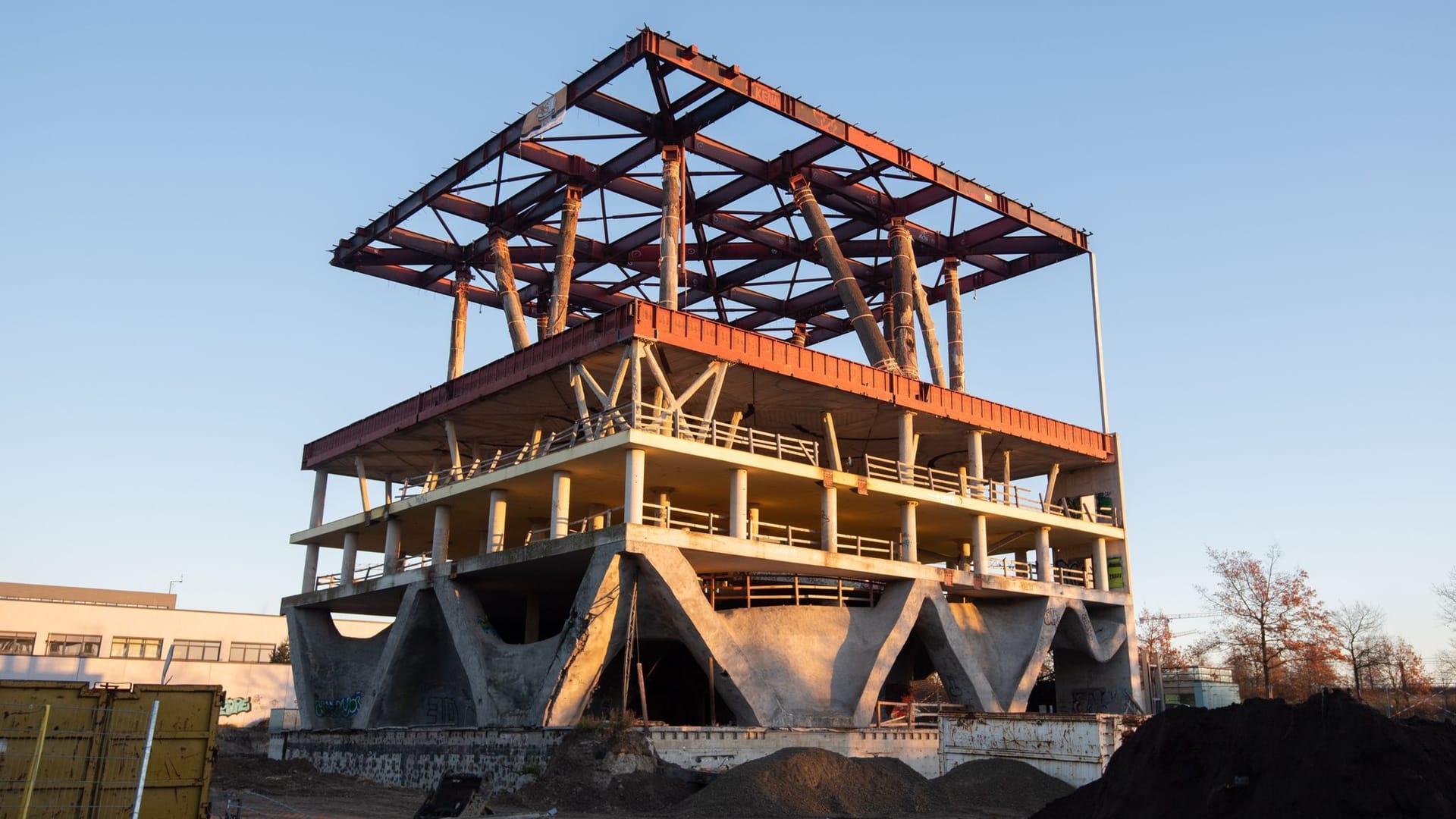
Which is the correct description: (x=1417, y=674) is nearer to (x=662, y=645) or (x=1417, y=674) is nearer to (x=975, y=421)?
(x=975, y=421)

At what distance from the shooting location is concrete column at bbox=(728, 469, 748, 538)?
3722 cm

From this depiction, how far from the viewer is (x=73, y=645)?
7381cm

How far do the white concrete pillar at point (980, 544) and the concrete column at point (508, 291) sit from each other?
19.5 metres

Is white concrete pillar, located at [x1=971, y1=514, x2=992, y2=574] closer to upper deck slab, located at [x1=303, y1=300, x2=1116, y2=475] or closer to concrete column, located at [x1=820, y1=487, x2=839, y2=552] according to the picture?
upper deck slab, located at [x1=303, y1=300, x2=1116, y2=475]

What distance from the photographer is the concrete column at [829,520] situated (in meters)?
39.4

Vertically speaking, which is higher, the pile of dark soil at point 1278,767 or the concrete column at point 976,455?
the concrete column at point 976,455

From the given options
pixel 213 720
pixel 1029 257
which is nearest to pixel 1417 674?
pixel 1029 257

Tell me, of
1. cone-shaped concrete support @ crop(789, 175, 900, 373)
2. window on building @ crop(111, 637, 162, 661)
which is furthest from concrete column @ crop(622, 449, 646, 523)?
window on building @ crop(111, 637, 162, 661)

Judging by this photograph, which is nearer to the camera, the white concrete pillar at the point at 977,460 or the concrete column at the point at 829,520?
the concrete column at the point at 829,520

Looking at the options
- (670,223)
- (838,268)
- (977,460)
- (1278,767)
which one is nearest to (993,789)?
(1278,767)

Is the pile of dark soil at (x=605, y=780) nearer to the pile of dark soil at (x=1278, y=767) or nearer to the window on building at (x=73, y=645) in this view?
the pile of dark soil at (x=1278, y=767)

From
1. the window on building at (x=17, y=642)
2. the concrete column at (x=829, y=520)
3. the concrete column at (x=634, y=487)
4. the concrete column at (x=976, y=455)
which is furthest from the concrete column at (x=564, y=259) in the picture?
the window on building at (x=17, y=642)

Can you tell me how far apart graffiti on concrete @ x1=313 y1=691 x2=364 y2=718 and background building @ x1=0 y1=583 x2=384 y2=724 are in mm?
24405

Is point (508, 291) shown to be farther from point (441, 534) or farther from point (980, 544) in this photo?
point (980, 544)
